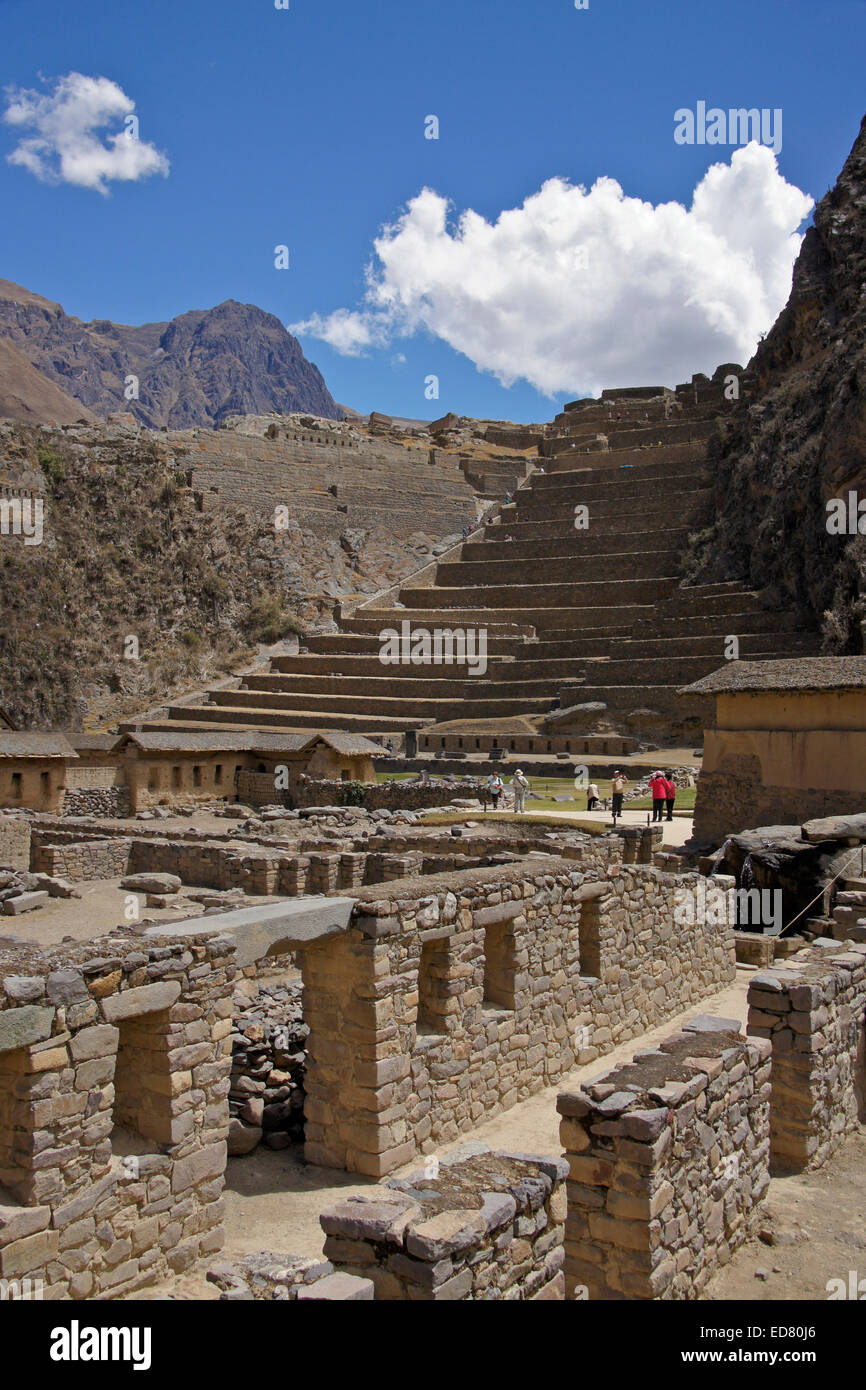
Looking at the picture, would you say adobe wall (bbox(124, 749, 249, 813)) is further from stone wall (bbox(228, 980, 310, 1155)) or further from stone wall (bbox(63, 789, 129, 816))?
stone wall (bbox(228, 980, 310, 1155))

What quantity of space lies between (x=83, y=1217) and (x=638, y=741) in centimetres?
3357

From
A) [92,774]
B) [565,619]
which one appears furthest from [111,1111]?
[565,619]

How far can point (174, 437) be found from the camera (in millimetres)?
71250

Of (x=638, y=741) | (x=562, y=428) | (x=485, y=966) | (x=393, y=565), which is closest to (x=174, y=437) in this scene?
(x=393, y=565)

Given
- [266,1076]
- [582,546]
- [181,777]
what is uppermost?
[582,546]

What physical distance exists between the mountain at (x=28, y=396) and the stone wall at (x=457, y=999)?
12351 cm

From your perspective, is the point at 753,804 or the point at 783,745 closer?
the point at 783,745

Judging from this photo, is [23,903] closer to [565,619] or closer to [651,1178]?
[651,1178]

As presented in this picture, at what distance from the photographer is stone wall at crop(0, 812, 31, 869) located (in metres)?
23.5

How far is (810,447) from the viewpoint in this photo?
150 feet

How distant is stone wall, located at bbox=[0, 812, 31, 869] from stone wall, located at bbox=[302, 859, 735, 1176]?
17.4 metres

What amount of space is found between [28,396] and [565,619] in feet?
331

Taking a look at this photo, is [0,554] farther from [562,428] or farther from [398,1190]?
[398,1190]
